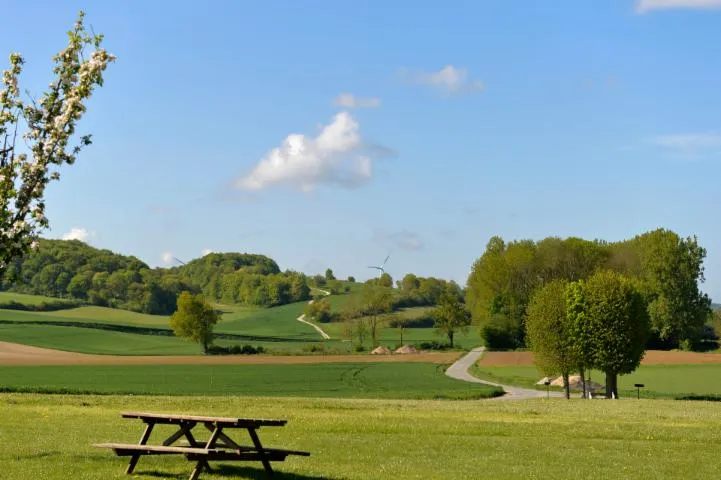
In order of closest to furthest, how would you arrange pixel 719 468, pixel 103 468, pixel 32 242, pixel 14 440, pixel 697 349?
pixel 103 468 < pixel 32 242 < pixel 719 468 < pixel 14 440 < pixel 697 349

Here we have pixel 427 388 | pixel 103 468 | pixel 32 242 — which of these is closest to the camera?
pixel 103 468

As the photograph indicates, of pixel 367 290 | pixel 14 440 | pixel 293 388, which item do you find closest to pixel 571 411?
pixel 14 440

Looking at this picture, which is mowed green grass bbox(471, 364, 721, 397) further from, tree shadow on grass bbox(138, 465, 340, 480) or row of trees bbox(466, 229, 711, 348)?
tree shadow on grass bbox(138, 465, 340, 480)

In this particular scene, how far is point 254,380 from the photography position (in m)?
86.6

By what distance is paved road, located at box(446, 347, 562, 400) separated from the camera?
73.5m

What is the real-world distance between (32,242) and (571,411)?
29.8 meters

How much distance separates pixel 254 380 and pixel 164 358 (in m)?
37.7

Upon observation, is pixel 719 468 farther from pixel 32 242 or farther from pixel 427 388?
pixel 427 388

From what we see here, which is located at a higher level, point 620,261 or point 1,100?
point 620,261

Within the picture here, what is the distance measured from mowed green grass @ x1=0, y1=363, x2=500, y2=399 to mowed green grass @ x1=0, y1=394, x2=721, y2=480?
87.1ft

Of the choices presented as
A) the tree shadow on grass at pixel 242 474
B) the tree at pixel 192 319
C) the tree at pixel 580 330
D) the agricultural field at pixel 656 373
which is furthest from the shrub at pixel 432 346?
the tree shadow on grass at pixel 242 474

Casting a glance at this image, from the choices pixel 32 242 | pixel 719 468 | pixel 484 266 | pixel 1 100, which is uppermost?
pixel 484 266

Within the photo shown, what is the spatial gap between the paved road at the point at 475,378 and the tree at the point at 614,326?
5664 millimetres

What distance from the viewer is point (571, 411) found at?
146 ft
